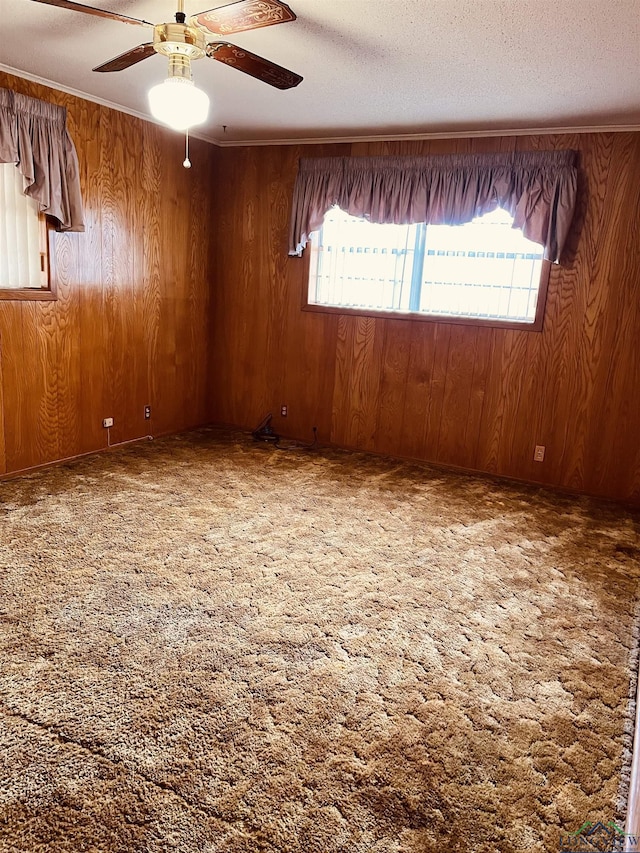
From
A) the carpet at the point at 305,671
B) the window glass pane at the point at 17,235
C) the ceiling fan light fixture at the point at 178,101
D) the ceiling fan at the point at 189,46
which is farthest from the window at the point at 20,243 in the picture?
the ceiling fan light fixture at the point at 178,101

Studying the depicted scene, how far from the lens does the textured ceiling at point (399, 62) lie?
251 centimetres

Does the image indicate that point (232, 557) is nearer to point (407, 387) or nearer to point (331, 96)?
point (407, 387)

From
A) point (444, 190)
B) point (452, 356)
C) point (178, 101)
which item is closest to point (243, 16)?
point (178, 101)

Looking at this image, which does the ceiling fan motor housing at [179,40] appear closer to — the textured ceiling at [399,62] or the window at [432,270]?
the textured ceiling at [399,62]

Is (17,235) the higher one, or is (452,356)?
(17,235)

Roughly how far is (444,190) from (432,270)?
591 mm

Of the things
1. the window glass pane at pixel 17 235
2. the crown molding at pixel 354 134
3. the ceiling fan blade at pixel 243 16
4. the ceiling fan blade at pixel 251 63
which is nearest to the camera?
the ceiling fan blade at pixel 243 16

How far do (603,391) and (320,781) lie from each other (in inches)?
137

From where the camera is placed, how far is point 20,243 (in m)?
3.85

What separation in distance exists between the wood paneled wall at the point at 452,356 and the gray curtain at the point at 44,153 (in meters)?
1.71

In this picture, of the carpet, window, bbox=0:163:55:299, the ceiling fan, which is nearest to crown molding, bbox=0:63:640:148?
window, bbox=0:163:55:299

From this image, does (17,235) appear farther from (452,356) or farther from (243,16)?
(452,356)

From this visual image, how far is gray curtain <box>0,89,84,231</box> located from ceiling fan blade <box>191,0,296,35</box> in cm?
193

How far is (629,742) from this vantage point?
77.2 inches
